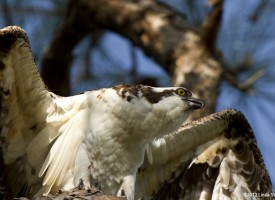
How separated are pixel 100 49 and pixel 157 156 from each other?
333 cm

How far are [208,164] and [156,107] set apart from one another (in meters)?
1.22

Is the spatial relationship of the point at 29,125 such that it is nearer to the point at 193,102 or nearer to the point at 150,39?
the point at 193,102

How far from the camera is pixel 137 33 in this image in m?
8.98

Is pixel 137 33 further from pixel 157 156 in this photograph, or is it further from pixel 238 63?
pixel 157 156

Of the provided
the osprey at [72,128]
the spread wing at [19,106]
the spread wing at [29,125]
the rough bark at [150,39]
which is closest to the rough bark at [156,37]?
the rough bark at [150,39]

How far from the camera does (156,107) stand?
6711mm

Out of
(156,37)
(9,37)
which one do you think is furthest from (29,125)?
(156,37)

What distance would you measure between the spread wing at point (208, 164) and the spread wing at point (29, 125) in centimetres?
103

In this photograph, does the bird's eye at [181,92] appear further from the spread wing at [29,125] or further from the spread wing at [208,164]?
the spread wing at [29,125]

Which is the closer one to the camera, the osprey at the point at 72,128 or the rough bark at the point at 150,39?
the osprey at the point at 72,128

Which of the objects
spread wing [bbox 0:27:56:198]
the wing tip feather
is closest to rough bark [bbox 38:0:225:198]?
spread wing [bbox 0:27:56:198]

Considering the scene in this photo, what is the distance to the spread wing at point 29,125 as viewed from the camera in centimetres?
656

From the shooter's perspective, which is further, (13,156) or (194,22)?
(194,22)

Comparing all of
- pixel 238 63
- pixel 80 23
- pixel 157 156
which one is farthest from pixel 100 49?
pixel 157 156
